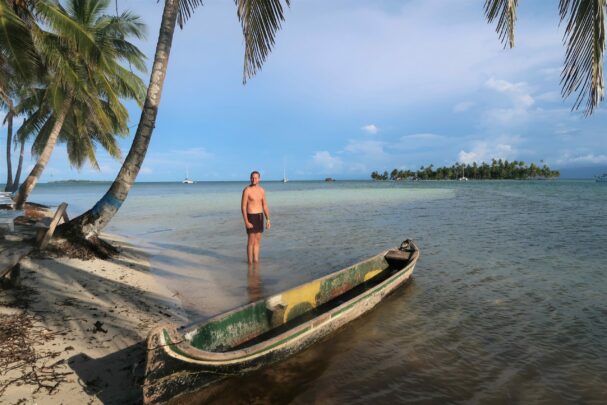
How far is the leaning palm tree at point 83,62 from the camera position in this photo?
33.9ft

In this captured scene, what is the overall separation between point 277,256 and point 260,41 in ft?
20.0

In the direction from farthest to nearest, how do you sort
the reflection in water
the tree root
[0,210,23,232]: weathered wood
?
[0,210,23,232]: weathered wood → the tree root → the reflection in water

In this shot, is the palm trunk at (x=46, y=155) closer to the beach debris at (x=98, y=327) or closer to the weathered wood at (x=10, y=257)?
the weathered wood at (x=10, y=257)

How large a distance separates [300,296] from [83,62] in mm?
13719

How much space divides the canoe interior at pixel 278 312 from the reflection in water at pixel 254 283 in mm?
1346

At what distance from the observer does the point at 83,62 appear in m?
13.9

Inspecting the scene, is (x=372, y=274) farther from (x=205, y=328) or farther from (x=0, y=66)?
(x=0, y=66)

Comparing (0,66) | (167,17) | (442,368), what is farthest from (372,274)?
(0,66)

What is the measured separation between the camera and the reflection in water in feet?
22.3

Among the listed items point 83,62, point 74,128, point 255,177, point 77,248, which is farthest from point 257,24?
point 74,128

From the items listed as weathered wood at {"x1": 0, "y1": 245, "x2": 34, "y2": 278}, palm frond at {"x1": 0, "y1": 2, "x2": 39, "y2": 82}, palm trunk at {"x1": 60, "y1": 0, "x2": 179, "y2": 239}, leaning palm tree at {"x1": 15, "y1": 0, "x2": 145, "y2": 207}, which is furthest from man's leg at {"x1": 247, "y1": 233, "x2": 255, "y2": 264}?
leaning palm tree at {"x1": 15, "y1": 0, "x2": 145, "y2": 207}

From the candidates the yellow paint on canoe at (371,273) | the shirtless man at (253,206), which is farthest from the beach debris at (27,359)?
the yellow paint on canoe at (371,273)

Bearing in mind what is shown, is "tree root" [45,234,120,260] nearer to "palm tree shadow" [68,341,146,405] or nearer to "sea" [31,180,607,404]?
"sea" [31,180,607,404]

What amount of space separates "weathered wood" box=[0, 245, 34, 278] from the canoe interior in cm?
303
